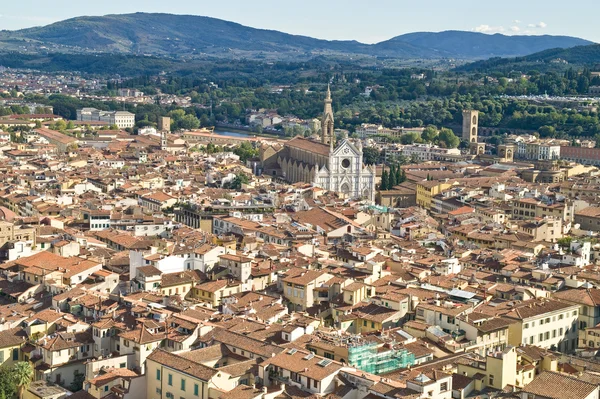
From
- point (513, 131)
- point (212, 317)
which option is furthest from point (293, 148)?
point (212, 317)

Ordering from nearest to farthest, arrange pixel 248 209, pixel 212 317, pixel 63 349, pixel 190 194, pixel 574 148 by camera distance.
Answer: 1. pixel 63 349
2. pixel 212 317
3. pixel 248 209
4. pixel 190 194
5. pixel 574 148

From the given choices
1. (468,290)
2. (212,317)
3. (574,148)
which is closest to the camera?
(212,317)

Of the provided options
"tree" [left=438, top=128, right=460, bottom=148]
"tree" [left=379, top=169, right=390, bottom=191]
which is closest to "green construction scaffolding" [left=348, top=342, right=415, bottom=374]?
"tree" [left=379, top=169, right=390, bottom=191]

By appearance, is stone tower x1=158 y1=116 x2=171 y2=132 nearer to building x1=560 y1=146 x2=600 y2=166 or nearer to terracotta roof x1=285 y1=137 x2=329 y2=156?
terracotta roof x1=285 y1=137 x2=329 y2=156

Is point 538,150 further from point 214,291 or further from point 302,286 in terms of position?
point 214,291

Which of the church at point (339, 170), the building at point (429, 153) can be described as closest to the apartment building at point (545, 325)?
the church at point (339, 170)

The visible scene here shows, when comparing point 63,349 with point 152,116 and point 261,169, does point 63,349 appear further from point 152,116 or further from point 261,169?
point 152,116
